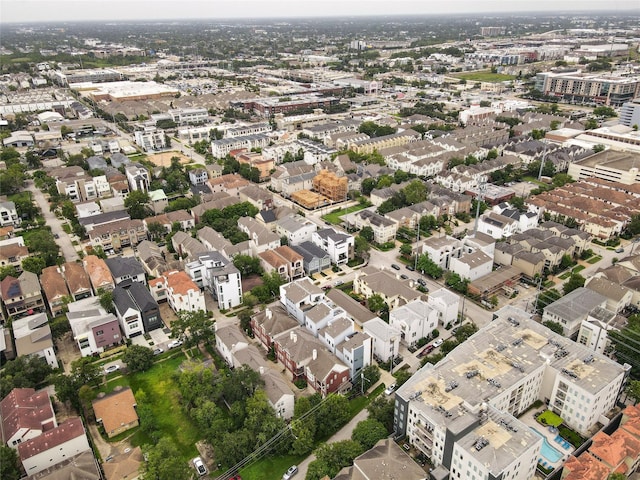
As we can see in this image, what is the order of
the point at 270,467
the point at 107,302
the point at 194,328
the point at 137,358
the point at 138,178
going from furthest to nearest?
the point at 138,178 → the point at 107,302 → the point at 194,328 → the point at 137,358 → the point at 270,467

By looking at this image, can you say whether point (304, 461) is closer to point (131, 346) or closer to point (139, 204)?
point (131, 346)

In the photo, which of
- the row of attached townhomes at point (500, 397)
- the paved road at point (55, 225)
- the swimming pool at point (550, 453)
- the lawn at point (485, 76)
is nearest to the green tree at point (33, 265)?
the paved road at point (55, 225)

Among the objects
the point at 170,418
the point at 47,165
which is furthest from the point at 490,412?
the point at 47,165

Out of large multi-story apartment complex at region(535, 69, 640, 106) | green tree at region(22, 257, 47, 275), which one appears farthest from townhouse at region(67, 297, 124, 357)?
large multi-story apartment complex at region(535, 69, 640, 106)

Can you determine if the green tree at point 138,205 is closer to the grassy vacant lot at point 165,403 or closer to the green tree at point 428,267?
the grassy vacant lot at point 165,403

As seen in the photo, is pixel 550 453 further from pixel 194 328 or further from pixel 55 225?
pixel 55 225

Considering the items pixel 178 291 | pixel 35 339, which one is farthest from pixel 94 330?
pixel 178 291

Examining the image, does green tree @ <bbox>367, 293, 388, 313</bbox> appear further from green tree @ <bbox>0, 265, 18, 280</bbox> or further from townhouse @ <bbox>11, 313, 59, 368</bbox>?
green tree @ <bbox>0, 265, 18, 280</bbox>

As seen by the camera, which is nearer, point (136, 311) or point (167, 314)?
point (136, 311)
